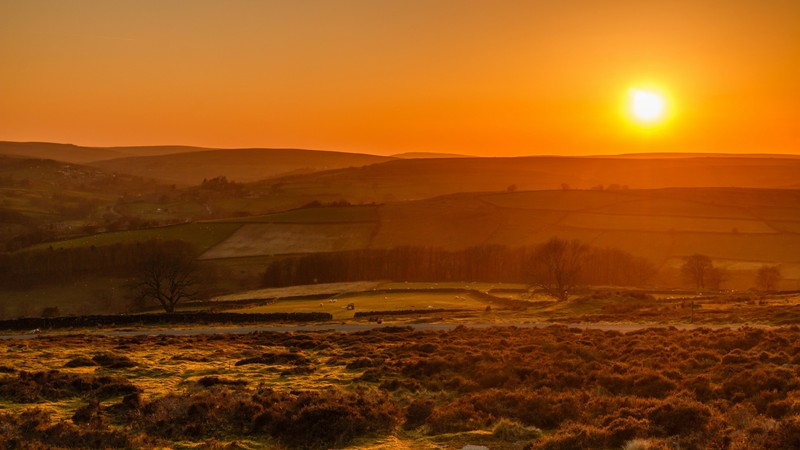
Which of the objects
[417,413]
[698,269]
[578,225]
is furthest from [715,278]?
[417,413]

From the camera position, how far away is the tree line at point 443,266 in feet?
354

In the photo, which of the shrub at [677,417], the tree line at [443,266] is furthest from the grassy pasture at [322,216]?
the shrub at [677,417]

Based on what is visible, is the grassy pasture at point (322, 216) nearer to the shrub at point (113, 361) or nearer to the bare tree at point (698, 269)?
the bare tree at point (698, 269)

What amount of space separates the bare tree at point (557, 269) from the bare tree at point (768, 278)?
2603 cm

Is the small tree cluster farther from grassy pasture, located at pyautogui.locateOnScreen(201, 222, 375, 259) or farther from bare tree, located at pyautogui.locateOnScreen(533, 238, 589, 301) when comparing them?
grassy pasture, located at pyautogui.locateOnScreen(201, 222, 375, 259)

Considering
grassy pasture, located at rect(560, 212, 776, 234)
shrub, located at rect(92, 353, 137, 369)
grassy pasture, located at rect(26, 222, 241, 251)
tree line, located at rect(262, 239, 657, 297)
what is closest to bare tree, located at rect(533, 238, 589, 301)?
tree line, located at rect(262, 239, 657, 297)

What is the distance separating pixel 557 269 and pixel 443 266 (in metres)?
32.7

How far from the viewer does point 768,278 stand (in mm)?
94438

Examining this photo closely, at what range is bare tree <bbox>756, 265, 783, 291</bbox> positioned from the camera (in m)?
93.8

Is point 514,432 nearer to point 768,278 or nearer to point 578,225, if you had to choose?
point 768,278

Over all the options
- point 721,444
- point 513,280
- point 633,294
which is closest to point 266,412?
point 721,444

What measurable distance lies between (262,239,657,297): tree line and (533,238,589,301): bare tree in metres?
9.19

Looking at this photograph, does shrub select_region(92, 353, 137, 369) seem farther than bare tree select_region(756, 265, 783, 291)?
No

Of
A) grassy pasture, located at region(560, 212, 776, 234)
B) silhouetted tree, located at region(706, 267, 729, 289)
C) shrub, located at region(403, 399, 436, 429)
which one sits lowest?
shrub, located at region(403, 399, 436, 429)
